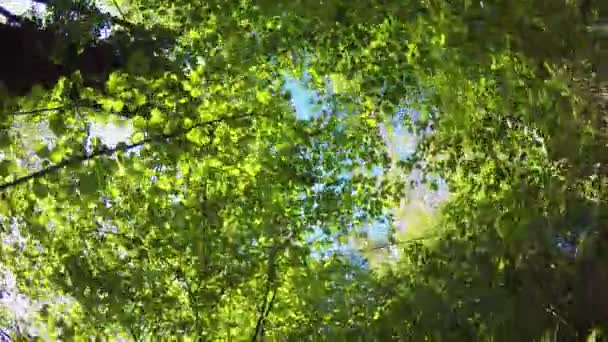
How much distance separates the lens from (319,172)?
11.8 ft

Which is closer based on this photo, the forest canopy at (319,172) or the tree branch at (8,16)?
the forest canopy at (319,172)

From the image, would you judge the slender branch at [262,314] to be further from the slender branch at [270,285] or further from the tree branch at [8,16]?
the tree branch at [8,16]

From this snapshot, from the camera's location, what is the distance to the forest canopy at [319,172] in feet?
10.6

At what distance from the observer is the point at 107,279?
3.38 metres

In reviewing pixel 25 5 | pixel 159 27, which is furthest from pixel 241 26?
pixel 25 5

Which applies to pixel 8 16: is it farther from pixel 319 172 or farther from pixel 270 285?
pixel 270 285

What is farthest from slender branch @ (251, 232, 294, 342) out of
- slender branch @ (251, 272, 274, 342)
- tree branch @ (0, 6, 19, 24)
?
tree branch @ (0, 6, 19, 24)

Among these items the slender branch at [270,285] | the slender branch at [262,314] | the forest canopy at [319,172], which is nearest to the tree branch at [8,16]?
the forest canopy at [319,172]

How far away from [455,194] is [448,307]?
77cm

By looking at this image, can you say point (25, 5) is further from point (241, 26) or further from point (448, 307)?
point (448, 307)

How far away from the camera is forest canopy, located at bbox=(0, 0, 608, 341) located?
3.22 m

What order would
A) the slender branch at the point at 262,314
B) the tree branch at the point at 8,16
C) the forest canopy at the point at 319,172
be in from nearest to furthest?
the forest canopy at the point at 319,172 → the slender branch at the point at 262,314 → the tree branch at the point at 8,16

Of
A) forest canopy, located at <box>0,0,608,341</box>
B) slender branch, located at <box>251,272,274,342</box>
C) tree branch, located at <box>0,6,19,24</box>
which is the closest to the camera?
forest canopy, located at <box>0,0,608,341</box>

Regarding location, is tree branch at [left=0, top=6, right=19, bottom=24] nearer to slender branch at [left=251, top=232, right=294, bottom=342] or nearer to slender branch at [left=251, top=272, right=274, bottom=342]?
slender branch at [left=251, top=232, right=294, bottom=342]
